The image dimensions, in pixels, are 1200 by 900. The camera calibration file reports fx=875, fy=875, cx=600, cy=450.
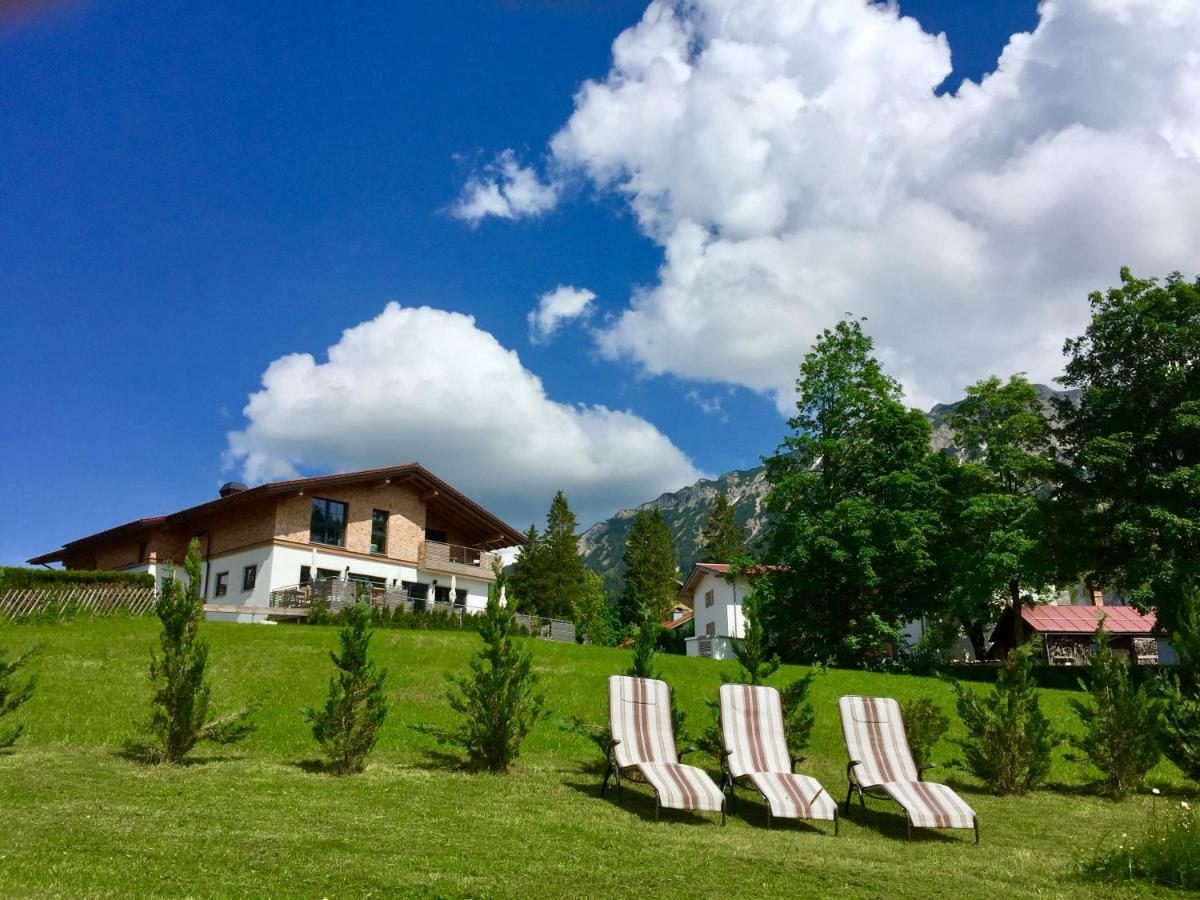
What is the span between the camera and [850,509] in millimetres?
31297

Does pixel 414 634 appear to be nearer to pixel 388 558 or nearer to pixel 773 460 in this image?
pixel 388 558

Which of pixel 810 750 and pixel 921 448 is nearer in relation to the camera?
pixel 810 750

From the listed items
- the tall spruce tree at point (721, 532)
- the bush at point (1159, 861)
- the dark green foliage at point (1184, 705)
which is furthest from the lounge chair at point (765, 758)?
the tall spruce tree at point (721, 532)

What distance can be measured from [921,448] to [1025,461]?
408 centimetres

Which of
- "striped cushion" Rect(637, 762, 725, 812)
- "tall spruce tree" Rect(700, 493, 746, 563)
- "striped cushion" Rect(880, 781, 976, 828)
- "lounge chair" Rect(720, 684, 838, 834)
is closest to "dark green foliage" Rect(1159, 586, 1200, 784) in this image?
"striped cushion" Rect(880, 781, 976, 828)

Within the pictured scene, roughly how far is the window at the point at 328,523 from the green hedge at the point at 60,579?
803 cm

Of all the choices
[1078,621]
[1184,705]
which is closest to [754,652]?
[1184,705]

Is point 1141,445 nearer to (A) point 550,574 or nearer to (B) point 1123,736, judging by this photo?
(B) point 1123,736

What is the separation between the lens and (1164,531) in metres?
25.2

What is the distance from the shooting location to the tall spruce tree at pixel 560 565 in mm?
66125

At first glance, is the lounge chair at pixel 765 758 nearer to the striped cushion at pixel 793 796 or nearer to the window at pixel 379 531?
the striped cushion at pixel 793 796

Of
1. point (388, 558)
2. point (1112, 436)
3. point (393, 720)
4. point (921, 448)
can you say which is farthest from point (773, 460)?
point (393, 720)

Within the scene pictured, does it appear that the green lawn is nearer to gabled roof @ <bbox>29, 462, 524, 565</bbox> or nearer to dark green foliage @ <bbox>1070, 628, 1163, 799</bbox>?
dark green foliage @ <bbox>1070, 628, 1163, 799</bbox>

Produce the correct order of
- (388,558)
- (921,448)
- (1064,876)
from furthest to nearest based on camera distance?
(388,558), (921,448), (1064,876)
